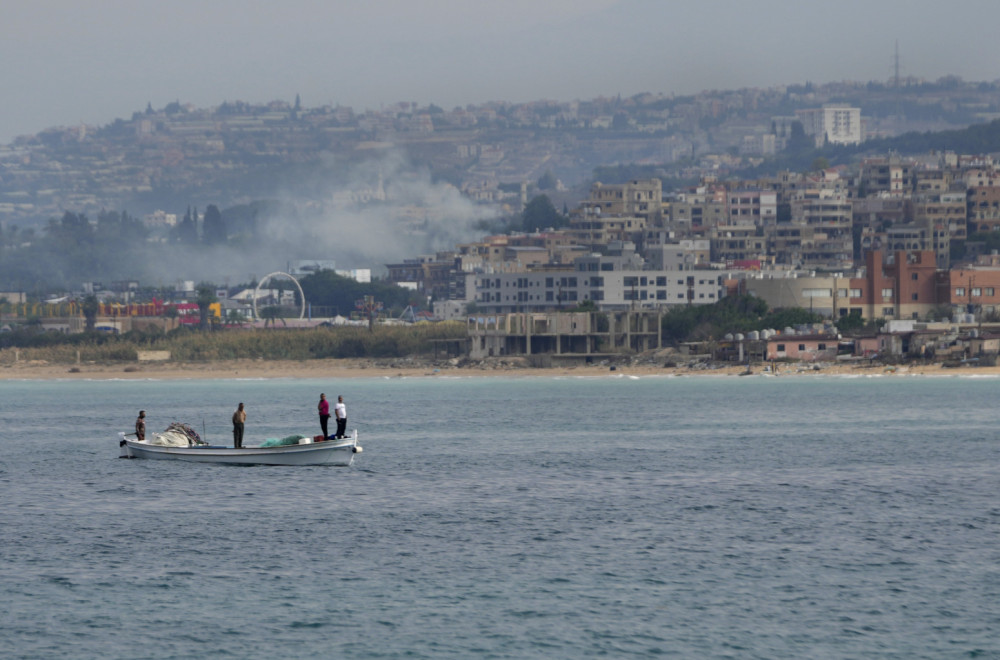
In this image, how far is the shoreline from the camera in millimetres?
131250

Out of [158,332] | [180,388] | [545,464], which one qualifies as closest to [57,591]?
[545,464]

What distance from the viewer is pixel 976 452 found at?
6162 cm

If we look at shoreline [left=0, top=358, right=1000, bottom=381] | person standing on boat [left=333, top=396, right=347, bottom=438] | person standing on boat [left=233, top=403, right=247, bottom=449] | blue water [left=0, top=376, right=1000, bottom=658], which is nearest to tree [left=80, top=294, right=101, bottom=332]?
shoreline [left=0, top=358, right=1000, bottom=381]

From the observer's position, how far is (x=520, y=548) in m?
37.8

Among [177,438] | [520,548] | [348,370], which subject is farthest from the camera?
[348,370]

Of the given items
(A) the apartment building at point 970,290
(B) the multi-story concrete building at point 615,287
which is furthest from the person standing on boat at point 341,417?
(B) the multi-story concrete building at point 615,287

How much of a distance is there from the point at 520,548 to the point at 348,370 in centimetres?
11411

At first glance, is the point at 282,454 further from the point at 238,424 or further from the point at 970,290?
the point at 970,290

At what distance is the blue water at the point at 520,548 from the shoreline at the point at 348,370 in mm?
58696

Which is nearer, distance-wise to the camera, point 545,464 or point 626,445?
point 545,464

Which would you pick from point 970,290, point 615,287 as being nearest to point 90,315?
point 615,287

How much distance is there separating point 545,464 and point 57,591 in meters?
27.7

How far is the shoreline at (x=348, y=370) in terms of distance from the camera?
131 m

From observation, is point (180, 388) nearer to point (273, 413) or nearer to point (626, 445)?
point (273, 413)
